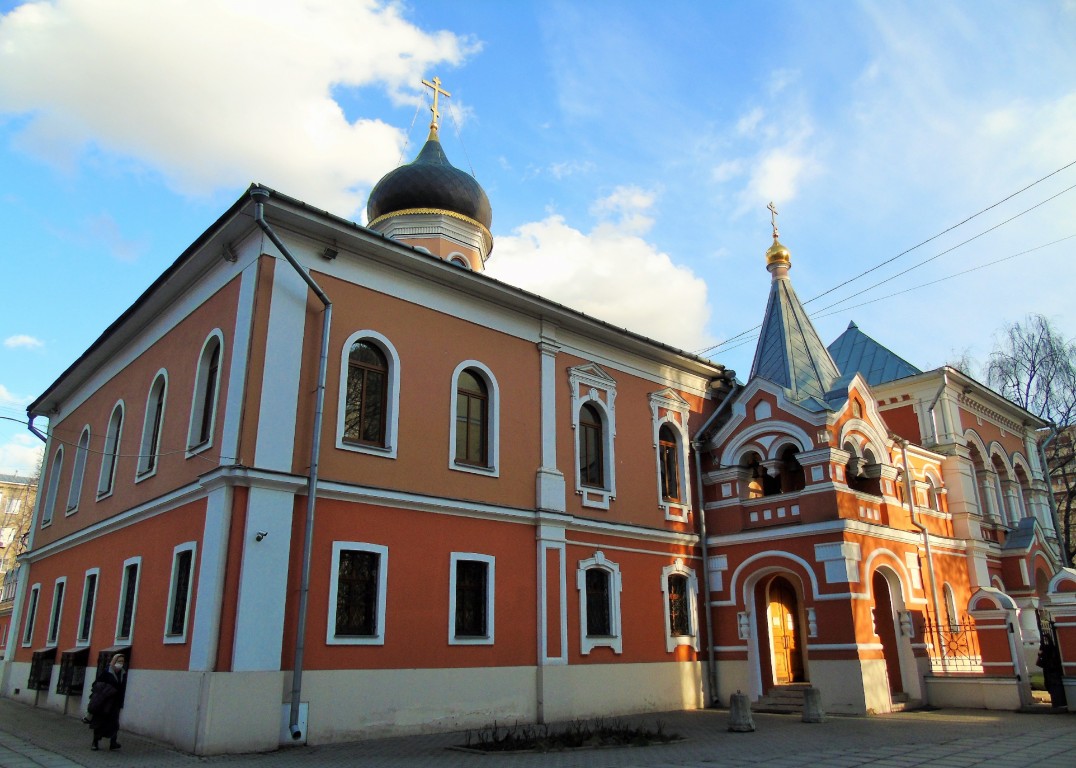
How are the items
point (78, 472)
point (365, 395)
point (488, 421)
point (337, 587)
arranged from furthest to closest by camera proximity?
point (78, 472) → point (488, 421) → point (365, 395) → point (337, 587)

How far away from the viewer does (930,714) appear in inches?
567

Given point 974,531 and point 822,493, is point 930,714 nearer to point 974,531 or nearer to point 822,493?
point 822,493

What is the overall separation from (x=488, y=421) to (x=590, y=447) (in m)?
2.87

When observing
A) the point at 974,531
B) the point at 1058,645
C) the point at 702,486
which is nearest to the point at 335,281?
the point at 702,486

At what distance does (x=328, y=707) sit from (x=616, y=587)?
6.46 metres

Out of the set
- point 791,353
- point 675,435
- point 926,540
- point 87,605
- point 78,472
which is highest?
point 791,353

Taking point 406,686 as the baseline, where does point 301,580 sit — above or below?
above

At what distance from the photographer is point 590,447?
16.6 m

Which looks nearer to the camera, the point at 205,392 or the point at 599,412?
the point at 205,392

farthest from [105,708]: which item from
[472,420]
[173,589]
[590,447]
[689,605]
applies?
[689,605]

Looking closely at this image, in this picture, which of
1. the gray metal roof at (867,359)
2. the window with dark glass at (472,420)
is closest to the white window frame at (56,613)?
the window with dark glass at (472,420)

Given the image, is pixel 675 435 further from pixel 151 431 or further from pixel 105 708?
pixel 105 708

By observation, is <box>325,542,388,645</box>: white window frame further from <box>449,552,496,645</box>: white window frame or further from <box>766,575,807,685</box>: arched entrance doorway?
<box>766,575,807,685</box>: arched entrance doorway

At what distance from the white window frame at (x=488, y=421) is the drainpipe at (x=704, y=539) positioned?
5.71 metres
